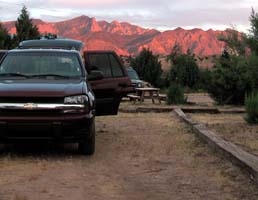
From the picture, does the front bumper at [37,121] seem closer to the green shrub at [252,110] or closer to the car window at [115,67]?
the car window at [115,67]

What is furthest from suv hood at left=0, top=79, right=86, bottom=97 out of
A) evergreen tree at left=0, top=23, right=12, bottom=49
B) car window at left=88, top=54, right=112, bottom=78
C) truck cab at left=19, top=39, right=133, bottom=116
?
evergreen tree at left=0, top=23, right=12, bottom=49

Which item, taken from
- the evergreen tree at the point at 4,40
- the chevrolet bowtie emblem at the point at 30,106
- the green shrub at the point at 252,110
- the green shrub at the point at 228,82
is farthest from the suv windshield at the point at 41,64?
the evergreen tree at the point at 4,40

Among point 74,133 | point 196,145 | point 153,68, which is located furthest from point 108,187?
point 153,68

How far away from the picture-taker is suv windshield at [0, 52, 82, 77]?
30.5 ft

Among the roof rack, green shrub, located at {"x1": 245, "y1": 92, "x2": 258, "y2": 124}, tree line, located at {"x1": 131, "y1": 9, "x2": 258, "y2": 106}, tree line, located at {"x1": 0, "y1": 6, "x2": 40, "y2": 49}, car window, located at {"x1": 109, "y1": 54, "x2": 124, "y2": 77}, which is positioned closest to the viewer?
car window, located at {"x1": 109, "y1": 54, "x2": 124, "y2": 77}

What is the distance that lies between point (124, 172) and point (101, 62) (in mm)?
4346

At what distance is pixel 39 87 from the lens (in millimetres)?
8266

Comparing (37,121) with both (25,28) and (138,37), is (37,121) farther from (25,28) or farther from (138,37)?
A: (138,37)

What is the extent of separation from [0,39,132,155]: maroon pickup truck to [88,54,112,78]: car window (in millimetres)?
1572

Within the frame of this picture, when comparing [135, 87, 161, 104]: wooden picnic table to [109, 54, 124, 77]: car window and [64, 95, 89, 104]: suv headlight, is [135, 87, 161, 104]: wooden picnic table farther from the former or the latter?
[64, 95, 89, 104]: suv headlight

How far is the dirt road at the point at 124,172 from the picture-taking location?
20.6 feet

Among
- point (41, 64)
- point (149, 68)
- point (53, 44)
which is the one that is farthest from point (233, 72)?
point (149, 68)

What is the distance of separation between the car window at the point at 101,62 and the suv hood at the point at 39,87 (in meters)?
2.56

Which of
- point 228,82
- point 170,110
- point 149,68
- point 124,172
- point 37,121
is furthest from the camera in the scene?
point 149,68
